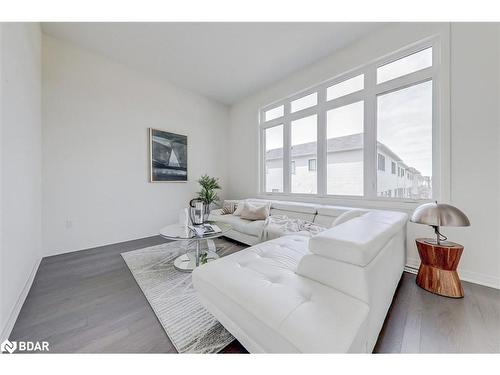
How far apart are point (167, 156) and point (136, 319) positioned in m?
2.77

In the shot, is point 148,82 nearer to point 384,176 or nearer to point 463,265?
point 384,176

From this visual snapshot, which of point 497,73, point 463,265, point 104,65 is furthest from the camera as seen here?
point 104,65

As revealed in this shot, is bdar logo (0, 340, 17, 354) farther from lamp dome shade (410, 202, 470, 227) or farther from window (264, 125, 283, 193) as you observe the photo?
window (264, 125, 283, 193)

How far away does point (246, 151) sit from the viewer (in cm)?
425

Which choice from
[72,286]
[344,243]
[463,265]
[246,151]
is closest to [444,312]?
[463,265]

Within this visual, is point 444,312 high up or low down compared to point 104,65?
down

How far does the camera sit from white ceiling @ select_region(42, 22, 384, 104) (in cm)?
231

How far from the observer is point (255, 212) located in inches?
116

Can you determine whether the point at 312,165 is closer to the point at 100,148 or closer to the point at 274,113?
the point at 274,113

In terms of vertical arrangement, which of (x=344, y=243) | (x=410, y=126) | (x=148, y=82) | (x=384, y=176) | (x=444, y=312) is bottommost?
(x=444, y=312)

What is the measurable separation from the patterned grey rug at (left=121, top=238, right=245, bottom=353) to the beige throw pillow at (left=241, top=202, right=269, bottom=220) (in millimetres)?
613

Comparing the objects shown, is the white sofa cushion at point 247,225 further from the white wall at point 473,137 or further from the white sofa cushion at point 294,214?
the white wall at point 473,137

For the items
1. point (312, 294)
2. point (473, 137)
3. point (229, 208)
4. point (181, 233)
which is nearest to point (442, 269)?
point (473, 137)

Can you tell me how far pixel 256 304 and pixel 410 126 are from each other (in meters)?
2.71
